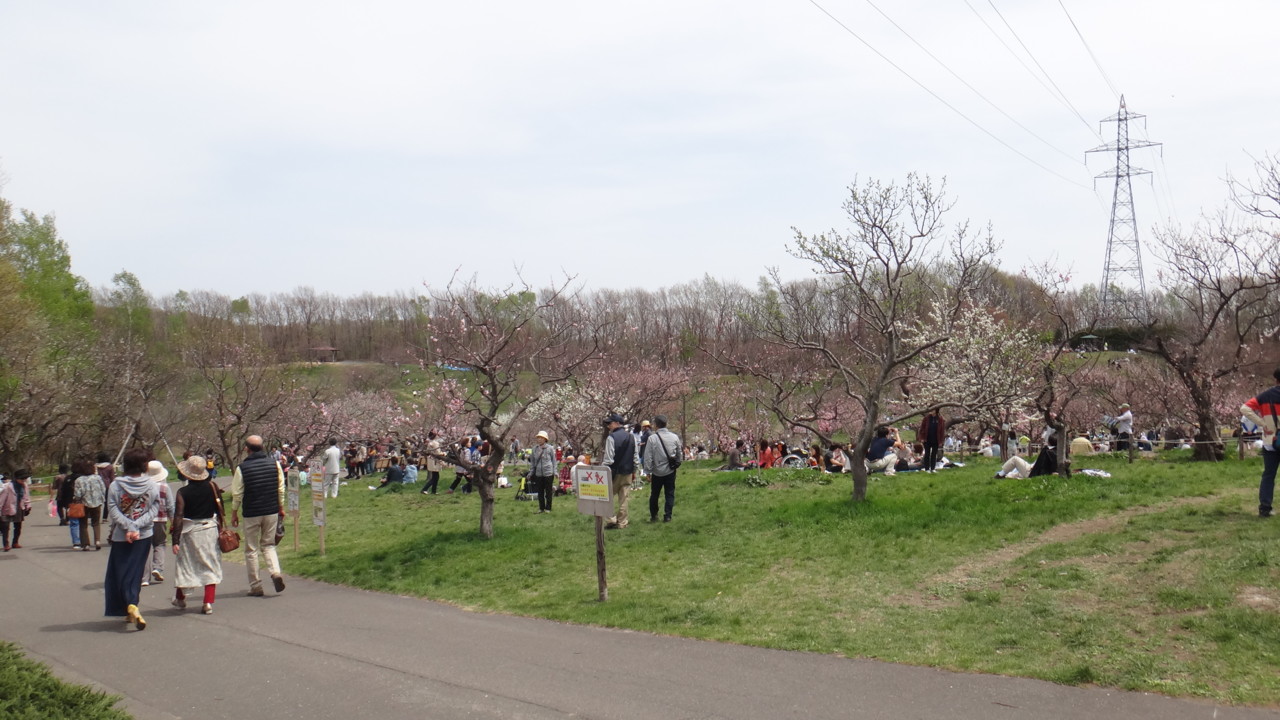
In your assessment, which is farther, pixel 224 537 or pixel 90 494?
pixel 90 494

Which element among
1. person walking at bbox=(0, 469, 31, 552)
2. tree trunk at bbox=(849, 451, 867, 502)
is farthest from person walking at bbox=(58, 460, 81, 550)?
tree trunk at bbox=(849, 451, 867, 502)

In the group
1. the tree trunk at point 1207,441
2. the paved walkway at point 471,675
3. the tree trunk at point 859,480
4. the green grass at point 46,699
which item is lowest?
the paved walkway at point 471,675

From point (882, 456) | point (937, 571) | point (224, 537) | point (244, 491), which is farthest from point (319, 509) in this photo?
point (882, 456)

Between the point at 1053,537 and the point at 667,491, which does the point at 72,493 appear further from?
the point at 1053,537

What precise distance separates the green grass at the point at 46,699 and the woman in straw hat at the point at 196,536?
141 inches

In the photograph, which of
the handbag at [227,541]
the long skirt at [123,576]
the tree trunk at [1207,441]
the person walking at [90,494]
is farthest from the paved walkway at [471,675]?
the tree trunk at [1207,441]

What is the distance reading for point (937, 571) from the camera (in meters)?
10.6

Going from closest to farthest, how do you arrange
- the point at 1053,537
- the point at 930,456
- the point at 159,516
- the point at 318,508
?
the point at 159,516
the point at 1053,537
the point at 318,508
the point at 930,456

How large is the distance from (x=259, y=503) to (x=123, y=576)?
1.91m

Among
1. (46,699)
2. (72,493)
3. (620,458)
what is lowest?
(46,699)

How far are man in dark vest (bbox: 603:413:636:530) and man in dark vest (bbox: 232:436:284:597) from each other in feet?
15.2

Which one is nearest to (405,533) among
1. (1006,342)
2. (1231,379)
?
(1006,342)

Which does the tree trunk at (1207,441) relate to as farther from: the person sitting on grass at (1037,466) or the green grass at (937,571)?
the person sitting on grass at (1037,466)

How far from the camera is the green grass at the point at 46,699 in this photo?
578 cm
